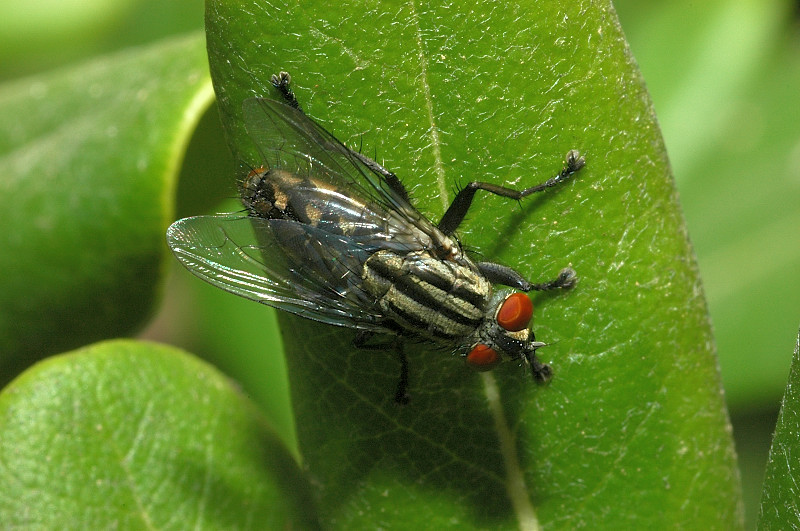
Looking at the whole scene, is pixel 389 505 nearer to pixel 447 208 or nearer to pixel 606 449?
pixel 606 449

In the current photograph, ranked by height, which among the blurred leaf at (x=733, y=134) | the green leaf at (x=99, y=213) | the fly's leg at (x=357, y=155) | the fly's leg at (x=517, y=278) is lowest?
the green leaf at (x=99, y=213)

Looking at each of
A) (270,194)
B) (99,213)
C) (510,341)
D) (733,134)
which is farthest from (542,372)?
(733,134)

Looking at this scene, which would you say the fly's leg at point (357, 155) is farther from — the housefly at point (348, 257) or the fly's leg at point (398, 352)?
the fly's leg at point (398, 352)

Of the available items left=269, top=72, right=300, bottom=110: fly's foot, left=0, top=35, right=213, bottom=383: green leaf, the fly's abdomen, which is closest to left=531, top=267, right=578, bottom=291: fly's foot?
the fly's abdomen

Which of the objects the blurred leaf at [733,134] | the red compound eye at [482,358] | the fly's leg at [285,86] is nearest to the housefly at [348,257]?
the red compound eye at [482,358]

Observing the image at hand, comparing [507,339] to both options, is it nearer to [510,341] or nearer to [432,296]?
[510,341]
